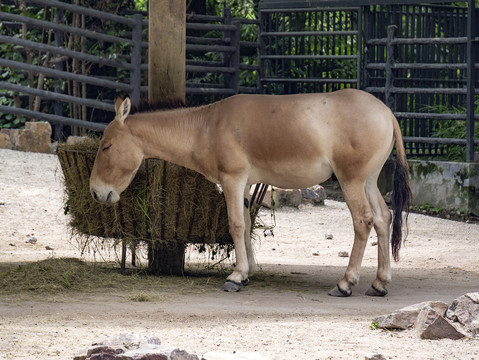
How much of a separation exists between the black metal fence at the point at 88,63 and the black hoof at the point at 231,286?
7.61 metres

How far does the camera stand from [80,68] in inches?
630

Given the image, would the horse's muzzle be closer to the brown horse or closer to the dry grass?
the brown horse

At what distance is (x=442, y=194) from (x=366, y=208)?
18.3ft

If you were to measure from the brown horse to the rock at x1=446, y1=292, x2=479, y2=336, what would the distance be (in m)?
1.57

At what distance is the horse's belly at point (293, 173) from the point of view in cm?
738

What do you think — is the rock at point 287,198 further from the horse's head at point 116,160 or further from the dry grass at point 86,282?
the horse's head at point 116,160

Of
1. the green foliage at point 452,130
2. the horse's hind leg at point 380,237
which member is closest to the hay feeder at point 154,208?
the horse's hind leg at point 380,237

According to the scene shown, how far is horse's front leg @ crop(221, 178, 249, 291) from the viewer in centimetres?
747

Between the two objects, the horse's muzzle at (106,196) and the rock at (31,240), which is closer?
the horse's muzzle at (106,196)

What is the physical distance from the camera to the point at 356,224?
735cm

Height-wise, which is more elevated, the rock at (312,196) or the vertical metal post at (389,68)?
the vertical metal post at (389,68)

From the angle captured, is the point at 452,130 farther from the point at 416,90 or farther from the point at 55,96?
the point at 55,96

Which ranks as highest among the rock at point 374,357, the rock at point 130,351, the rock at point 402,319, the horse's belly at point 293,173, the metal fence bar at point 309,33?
the metal fence bar at point 309,33

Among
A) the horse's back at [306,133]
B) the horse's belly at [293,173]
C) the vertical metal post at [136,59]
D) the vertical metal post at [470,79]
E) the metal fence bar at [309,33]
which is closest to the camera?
the horse's back at [306,133]
